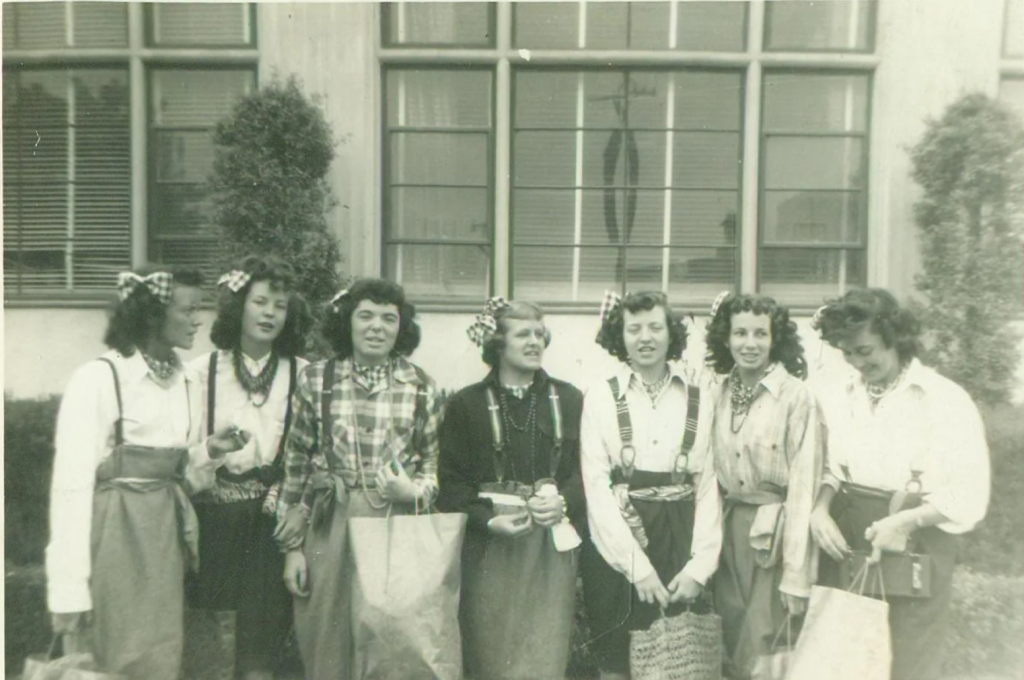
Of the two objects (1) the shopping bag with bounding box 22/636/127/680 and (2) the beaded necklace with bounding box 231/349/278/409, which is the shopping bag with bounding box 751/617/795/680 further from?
(1) the shopping bag with bounding box 22/636/127/680

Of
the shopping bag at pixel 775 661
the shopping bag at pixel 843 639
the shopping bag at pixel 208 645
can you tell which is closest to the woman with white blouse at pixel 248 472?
the shopping bag at pixel 208 645

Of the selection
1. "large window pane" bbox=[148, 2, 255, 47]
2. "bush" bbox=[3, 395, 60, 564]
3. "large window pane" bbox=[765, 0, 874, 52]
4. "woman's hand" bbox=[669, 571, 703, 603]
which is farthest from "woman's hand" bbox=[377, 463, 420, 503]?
"large window pane" bbox=[765, 0, 874, 52]

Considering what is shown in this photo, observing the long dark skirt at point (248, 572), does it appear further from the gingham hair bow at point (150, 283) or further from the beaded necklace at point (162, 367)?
the gingham hair bow at point (150, 283)

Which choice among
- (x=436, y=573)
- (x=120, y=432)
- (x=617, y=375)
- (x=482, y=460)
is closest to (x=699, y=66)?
(x=617, y=375)

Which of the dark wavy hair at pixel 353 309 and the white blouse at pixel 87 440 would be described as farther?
the dark wavy hair at pixel 353 309

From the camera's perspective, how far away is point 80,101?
14.3 ft

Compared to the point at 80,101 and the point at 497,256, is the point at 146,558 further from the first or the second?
the point at 80,101

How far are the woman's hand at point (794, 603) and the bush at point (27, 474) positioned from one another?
3.10 m

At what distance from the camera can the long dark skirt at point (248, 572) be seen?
10.0 feet

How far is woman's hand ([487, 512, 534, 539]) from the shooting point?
295cm

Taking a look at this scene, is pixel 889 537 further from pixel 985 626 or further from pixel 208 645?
pixel 208 645

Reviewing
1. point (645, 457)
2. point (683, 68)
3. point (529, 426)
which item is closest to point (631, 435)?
point (645, 457)

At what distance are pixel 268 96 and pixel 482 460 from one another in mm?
2329

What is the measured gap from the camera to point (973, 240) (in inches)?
159
